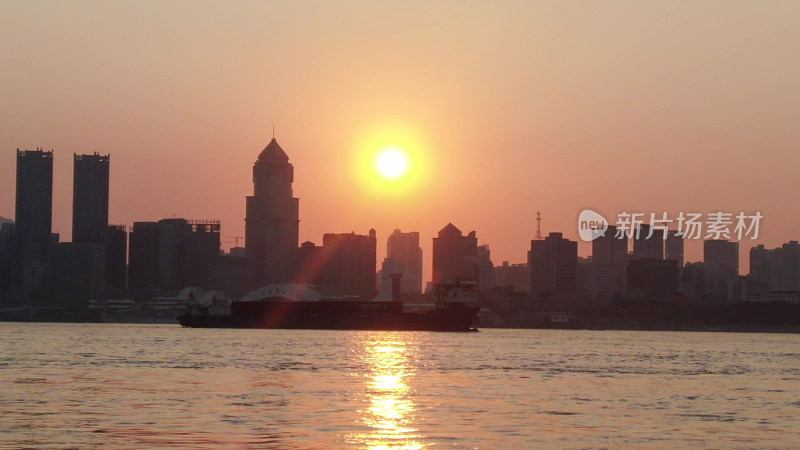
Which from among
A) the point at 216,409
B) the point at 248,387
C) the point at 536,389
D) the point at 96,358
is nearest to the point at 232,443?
the point at 216,409

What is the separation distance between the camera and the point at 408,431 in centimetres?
4631

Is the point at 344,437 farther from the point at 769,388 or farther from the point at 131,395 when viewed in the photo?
the point at 769,388

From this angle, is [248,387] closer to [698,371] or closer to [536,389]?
[536,389]

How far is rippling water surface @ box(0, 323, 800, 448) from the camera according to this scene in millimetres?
44688

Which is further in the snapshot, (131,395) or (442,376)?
(442,376)

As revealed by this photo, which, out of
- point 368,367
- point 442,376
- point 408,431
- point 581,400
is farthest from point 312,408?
point 368,367

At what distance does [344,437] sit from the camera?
44.2m

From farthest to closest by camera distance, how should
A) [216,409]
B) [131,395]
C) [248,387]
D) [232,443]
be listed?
[248,387]
[131,395]
[216,409]
[232,443]

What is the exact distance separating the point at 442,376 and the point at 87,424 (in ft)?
117

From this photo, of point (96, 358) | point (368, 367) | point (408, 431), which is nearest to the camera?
point (408, 431)

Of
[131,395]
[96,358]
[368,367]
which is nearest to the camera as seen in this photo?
[131,395]

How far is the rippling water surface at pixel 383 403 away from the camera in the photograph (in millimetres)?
44688

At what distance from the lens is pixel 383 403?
58188 mm

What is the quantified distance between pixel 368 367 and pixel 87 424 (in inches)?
1725
